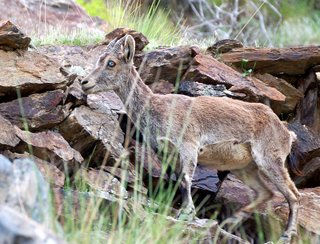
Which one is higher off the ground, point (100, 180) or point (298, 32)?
point (100, 180)

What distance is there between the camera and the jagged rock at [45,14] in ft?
42.9

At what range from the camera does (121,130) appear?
29.9ft

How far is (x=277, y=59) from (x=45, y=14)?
14.8ft

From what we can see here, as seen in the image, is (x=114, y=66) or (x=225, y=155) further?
(x=225, y=155)

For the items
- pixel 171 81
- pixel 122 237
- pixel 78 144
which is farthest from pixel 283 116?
pixel 122 237

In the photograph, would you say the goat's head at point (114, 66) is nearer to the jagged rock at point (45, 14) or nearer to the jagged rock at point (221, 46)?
the jagged rock at point (221, 46)

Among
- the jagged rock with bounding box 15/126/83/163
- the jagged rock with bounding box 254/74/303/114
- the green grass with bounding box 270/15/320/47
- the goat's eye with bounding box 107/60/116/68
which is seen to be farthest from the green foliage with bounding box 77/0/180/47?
the green grass with bounding box 270/15/320/47

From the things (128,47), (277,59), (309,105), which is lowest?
(309,105)

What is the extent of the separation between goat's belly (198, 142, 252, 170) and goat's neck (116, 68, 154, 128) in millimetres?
701

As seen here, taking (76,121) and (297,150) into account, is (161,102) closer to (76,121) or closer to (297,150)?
(76,121)

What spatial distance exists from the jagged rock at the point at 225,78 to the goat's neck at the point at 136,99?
1.70 m

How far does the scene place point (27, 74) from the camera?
8484 millimetres

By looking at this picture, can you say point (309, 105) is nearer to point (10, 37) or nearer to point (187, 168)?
point (187, 168)

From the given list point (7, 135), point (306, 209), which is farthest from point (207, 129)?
point (7, 135)
